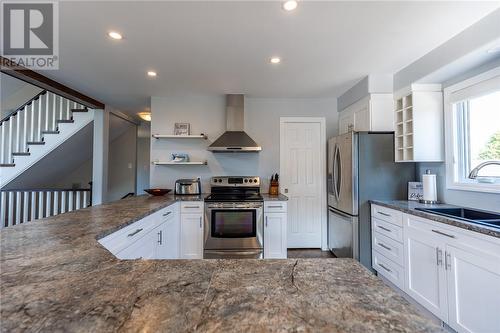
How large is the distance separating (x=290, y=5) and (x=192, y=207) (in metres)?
2.54

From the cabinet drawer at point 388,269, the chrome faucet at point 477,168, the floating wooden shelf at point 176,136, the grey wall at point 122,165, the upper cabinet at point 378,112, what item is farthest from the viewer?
the grey wall at point 122,165

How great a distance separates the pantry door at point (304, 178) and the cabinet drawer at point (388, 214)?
1.19 m

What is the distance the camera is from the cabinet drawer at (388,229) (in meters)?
2.40

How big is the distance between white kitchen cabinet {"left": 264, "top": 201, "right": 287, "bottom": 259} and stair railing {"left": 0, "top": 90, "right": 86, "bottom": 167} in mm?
3973

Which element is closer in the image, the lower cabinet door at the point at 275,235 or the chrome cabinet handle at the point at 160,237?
the chrome cabinet handle at the point at 160,237

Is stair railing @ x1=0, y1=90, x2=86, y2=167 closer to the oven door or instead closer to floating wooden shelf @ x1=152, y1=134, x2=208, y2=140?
floating wooden shelf @ x1=152, y1=134, x2=208, y2=140

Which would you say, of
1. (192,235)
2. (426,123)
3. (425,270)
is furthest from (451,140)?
(192,235)

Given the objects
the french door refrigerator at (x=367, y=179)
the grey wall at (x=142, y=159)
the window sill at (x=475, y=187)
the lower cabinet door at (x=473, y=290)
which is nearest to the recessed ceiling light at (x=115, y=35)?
the french door refrigerator at (x=367, y=179)

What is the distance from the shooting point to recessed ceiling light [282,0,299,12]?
66.6 inches

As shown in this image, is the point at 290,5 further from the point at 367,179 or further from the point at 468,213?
the point at 468,213

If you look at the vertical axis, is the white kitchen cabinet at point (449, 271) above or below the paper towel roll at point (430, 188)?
below

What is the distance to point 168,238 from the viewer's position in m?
2.87

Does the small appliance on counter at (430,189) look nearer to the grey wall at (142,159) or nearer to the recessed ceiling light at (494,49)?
the recessed ceiling light at (494,49)

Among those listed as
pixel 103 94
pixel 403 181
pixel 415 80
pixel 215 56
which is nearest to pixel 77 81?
pixel 103 94
